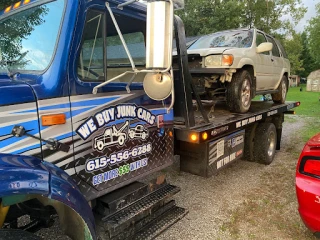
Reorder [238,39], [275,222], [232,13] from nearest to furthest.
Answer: [275,222], [238,39], [232,13]

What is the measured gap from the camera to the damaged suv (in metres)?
4.62

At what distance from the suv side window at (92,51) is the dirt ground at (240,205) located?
205cm

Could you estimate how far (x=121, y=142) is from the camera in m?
2.48

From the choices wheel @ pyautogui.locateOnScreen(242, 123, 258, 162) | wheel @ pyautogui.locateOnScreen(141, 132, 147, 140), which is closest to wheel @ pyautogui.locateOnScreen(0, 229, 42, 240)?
wheel @ pyautogui.locateOnScreen(141, 132, 147, 140)

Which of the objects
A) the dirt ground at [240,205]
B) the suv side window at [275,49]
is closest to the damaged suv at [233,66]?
the suv side window at [275,49]

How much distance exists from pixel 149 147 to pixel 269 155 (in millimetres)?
3675

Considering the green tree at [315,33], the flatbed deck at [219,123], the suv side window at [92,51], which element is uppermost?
the green tree at [315,33]

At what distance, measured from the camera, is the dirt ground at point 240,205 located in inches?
132

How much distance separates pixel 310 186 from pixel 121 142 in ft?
6.34

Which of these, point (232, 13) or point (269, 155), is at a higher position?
point (232, 13)

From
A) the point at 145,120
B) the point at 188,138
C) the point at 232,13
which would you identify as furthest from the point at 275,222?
the point at 232,13

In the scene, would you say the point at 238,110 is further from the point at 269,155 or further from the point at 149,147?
the point at 149,147

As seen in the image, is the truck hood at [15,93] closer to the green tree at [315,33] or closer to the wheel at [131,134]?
the wheel at [131,134]

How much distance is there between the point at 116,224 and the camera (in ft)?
7.64
